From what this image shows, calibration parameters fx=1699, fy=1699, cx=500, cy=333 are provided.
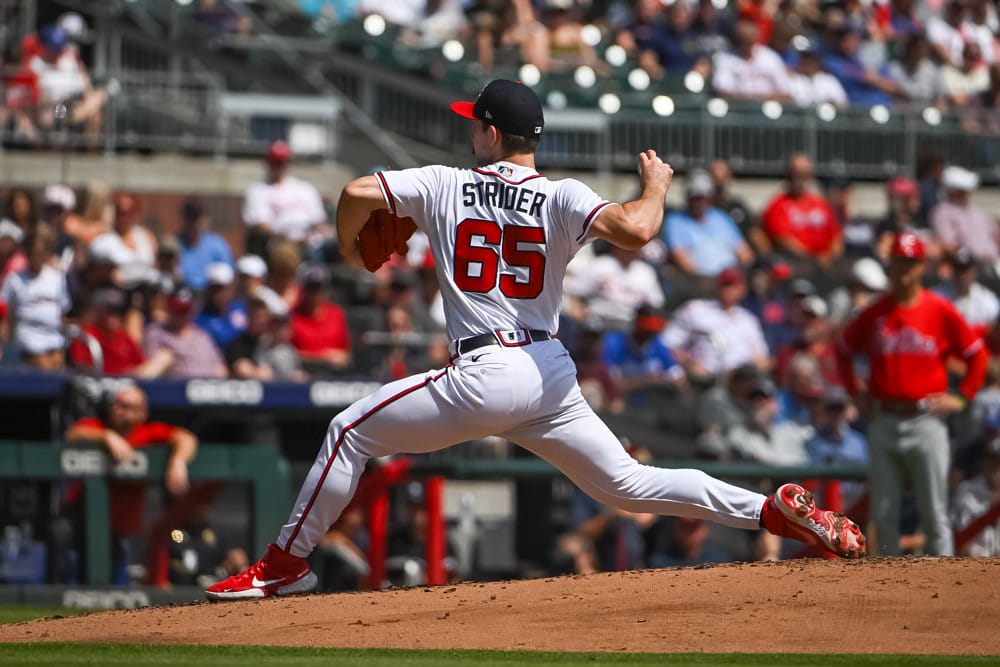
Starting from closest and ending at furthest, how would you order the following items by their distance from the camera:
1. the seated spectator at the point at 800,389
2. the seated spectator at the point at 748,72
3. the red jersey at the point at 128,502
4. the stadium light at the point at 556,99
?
1. the red jersey at the point at 128,502
2. the seated spectator at the point at 800,389
3. the stadium light at the point at 556,99
4. the seated spectator at the point at 748,72

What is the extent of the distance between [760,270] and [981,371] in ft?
14.8

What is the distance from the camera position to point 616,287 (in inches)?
560

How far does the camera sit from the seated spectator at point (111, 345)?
11.7 metres

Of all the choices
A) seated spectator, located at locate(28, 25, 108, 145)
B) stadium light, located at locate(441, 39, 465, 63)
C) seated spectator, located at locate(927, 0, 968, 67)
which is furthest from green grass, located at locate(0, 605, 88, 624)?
seated spectator, located at locate(927, 0, 968, 67)

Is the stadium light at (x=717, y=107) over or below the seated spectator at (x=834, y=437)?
over

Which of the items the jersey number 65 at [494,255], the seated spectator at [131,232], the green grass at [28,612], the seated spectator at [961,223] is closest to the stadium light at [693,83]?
the seated spectator at [961,223]

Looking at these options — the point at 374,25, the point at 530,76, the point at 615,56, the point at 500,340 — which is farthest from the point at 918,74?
the point at 500,340

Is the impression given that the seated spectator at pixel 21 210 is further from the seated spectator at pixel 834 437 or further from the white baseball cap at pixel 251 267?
the seated spectator at pixel 834 437

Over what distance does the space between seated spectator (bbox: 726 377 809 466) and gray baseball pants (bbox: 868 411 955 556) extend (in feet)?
5.21

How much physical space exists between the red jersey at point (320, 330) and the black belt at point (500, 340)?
601 cm

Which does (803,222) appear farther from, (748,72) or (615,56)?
(615,56)

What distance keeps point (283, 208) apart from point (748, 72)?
20.8 feet

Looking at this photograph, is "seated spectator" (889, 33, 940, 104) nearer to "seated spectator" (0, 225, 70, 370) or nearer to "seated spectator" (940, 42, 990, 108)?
"seated spectator" (940, 42, 990, 108)

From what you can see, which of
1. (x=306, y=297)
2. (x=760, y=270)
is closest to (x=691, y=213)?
(x=760, y=270)
